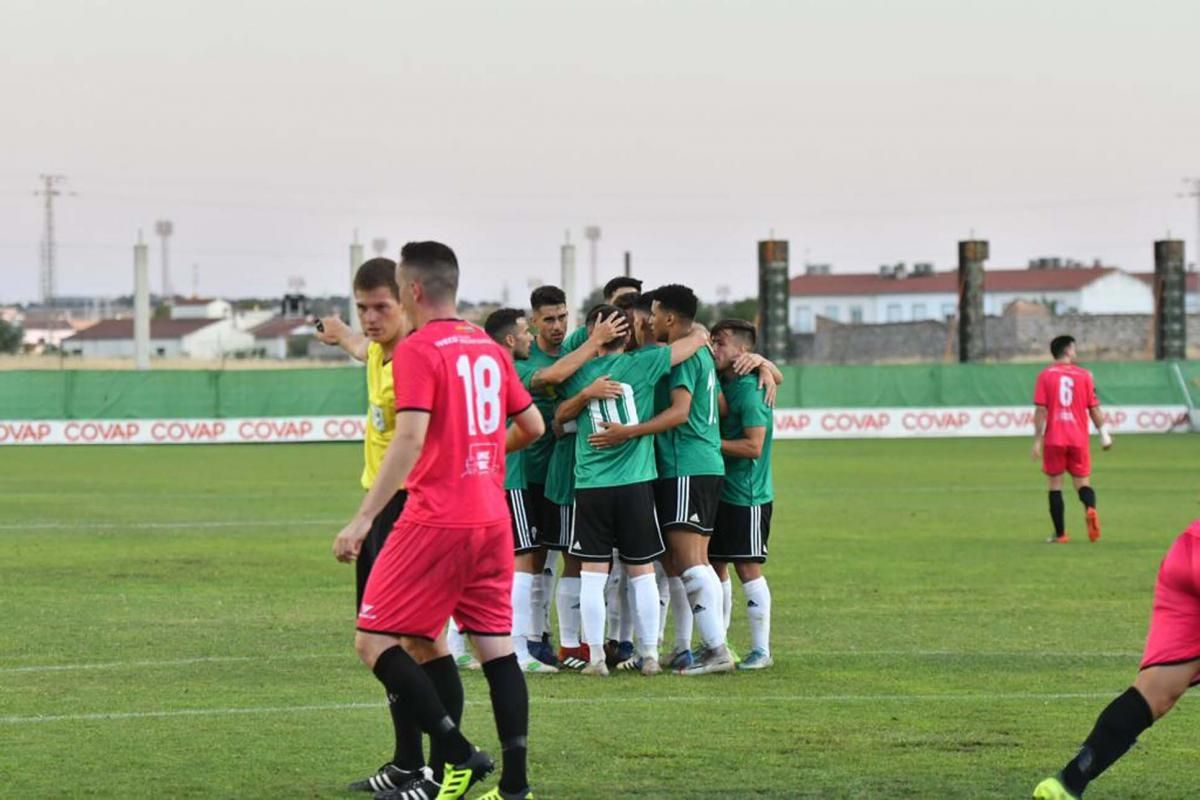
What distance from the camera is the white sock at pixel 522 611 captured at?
38.0 feet

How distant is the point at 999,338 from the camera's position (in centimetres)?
9719

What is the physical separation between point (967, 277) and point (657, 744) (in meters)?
51.7

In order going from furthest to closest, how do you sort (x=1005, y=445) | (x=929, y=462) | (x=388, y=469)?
1. (x=1005, y=445)
2. (x=929, y=462)
3. (x=388, y=469)

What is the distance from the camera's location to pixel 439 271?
752cm

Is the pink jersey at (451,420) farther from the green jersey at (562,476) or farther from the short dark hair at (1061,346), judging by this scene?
the short dark hair at (1061,346)

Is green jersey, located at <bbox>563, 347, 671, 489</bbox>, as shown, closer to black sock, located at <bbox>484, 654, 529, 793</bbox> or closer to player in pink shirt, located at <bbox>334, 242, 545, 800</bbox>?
player in pink shirt, located at <bbox>334, 242, 545, 800</bbox>

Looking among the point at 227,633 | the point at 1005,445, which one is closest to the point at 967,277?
the point at 1005,445

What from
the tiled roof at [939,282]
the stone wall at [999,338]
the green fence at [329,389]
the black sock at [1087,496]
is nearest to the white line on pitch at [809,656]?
the black sock at [1087,496]

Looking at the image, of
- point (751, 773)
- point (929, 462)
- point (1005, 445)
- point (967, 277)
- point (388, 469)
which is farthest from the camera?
point (967, 277)

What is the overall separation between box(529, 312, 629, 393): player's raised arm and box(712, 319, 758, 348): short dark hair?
3.64 ft

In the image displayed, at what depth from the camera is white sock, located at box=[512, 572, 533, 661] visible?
11.6 m

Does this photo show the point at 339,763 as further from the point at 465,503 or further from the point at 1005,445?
the point at 1005,445

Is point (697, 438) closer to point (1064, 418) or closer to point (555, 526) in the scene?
point (555, 526)

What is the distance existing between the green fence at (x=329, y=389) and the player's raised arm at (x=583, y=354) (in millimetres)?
37036
